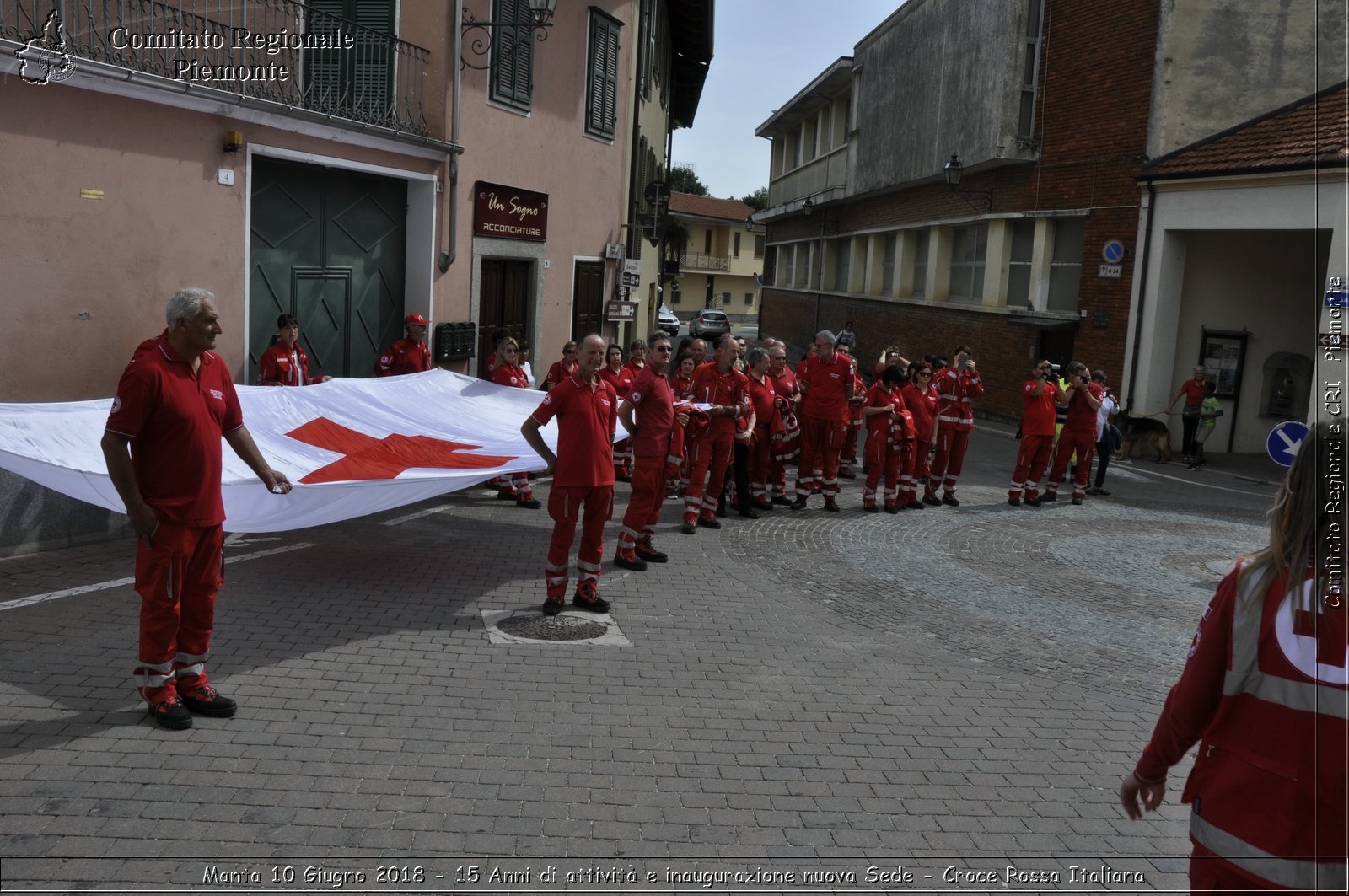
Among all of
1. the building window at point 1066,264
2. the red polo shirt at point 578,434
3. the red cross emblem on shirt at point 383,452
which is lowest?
the red cross emblem on shirt at point 383,452

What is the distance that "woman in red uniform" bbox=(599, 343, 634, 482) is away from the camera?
10519 millimetres

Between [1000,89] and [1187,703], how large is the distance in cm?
2386

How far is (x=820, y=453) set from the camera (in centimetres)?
1410

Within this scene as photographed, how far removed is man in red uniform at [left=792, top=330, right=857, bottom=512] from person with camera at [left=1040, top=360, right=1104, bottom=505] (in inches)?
135

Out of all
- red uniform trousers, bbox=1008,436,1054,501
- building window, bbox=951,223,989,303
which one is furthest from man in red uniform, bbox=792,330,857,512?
building window, bbox=951,223,989,303

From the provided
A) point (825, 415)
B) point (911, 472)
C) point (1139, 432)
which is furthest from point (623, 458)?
point (1139, 432)

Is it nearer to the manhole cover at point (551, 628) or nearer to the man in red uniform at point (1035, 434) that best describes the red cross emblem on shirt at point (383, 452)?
the manhole cover at point (551, 628)

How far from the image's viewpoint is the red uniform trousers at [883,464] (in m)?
14.0

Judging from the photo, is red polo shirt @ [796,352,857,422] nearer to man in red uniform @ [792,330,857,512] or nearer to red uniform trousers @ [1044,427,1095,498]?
man in red uniform @ [792,330,857,512]

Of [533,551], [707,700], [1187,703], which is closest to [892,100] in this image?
[533,551]

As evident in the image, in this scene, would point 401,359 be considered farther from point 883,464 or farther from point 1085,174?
point 1085,174

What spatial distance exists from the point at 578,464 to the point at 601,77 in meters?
13.9

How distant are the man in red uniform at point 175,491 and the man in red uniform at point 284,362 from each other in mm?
5703

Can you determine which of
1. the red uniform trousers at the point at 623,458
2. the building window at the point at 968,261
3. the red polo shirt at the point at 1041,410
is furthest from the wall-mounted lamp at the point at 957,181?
the red uniform trousers at the point at 623,458
